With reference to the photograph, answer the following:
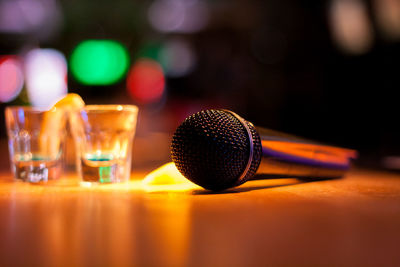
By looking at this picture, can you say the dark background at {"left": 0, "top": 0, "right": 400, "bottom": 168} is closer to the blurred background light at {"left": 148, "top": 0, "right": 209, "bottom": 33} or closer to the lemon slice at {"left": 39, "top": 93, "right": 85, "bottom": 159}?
the blurred background light at {"left": 148, "top": 0, "right": 209, "bottom": 33}

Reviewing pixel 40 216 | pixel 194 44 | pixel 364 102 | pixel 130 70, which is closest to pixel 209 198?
pixel 40 216

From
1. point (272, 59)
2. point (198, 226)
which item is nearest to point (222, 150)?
point (198, 226)

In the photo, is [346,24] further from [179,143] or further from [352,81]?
[179,143]

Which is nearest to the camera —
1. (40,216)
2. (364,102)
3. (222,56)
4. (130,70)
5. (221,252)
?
(221,252)

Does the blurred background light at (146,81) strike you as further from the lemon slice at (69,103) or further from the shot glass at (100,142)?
the shot glass at (100,142)

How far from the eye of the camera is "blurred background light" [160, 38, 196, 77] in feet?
27.6

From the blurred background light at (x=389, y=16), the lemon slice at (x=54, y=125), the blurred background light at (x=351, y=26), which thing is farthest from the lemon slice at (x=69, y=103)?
the blurred background light at (x=351, y=26)

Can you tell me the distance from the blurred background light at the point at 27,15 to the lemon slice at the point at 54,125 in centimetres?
723

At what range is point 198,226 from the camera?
2.43 feet

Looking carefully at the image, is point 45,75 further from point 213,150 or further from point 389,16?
point 213,150

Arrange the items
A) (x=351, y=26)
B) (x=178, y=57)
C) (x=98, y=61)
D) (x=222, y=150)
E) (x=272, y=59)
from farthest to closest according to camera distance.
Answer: (x=98, y=61) → (x=178, y=57) → (x=272, y=59) → (x=351, y=26) → (x=222, y=150)

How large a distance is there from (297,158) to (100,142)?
57 cm

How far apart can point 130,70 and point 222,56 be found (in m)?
2.50

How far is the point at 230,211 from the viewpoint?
88 cm
